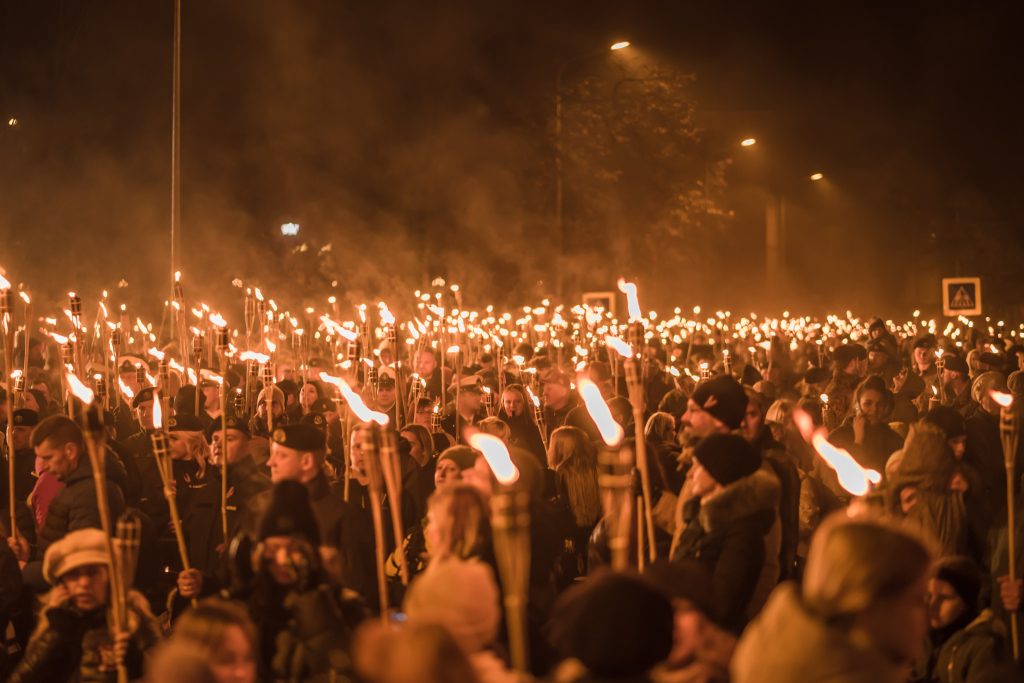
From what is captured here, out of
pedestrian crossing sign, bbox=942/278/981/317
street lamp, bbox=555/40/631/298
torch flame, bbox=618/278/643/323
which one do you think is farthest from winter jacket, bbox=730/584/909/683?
street lamp, bbox=555/40/631/298

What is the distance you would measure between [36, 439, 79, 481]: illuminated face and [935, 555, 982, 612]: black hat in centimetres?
440

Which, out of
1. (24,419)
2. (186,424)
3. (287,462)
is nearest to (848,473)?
(287,462)

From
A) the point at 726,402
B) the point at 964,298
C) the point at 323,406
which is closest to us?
the point at 726,402

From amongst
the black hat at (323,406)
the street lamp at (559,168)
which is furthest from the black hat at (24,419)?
the street lamp at (559,168)

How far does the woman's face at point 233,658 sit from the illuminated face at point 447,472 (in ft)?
9.37

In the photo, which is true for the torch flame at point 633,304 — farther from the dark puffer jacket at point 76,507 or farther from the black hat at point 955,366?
the black hat at point 955,366

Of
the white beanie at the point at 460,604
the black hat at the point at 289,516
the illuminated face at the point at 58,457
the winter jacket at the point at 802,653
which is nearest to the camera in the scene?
the winter jacket at the point at 802,653

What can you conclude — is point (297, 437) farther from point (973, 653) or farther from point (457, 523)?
point (973, 653)

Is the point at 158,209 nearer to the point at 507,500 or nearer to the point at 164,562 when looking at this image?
the point at 164,562

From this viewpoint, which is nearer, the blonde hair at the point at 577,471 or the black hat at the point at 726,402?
the black hat at the point at 726,402

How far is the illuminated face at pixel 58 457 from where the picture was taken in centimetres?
673

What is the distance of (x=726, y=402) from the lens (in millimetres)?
6031

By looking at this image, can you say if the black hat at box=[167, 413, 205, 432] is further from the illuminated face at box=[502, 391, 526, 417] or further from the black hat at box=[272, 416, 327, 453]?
the illuminated face at box=[502, 391, 526, 417]

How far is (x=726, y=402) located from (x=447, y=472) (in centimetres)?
162
